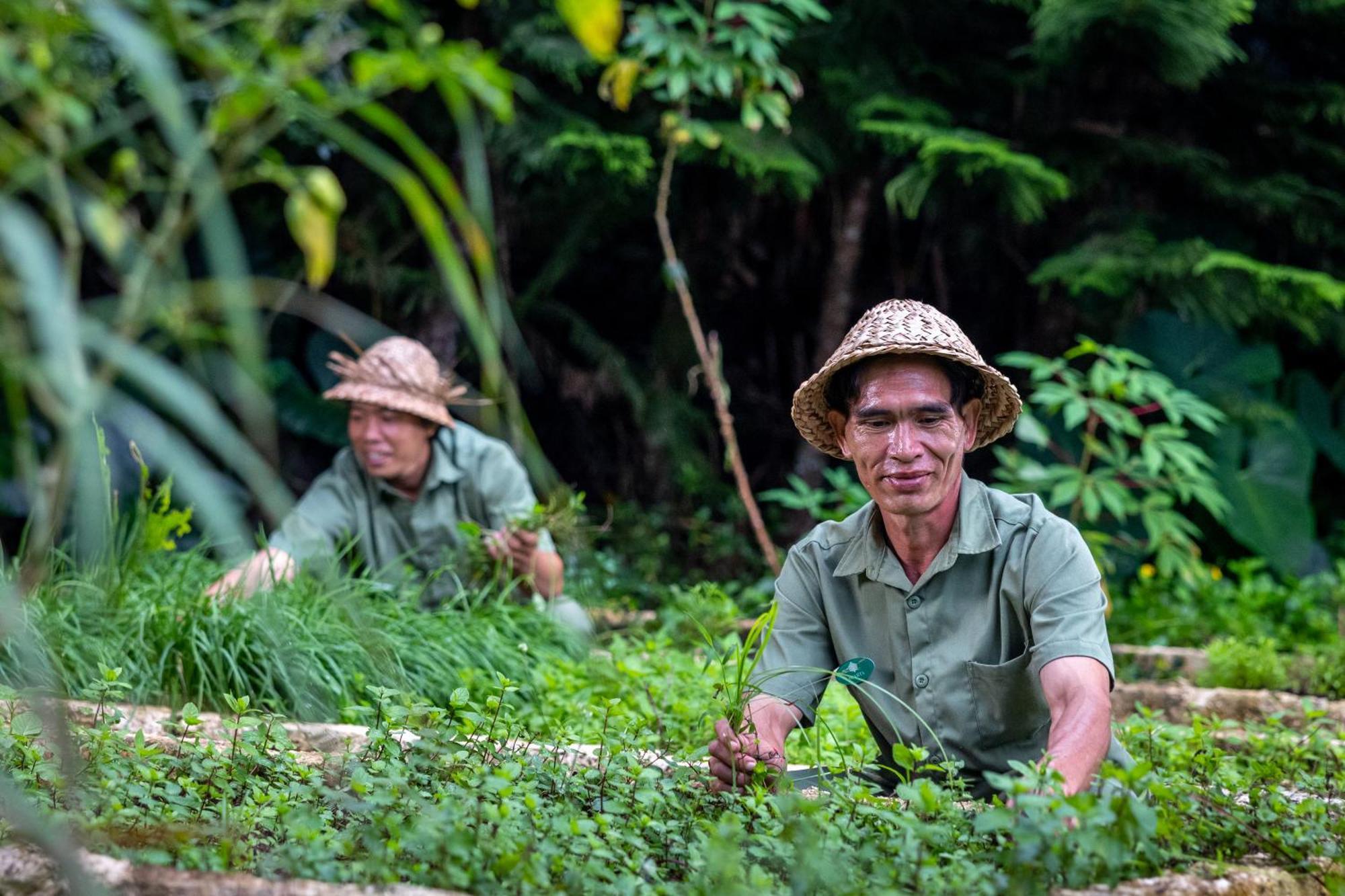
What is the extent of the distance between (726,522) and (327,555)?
3.32 metres

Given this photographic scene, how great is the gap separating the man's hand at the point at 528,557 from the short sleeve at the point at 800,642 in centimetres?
212

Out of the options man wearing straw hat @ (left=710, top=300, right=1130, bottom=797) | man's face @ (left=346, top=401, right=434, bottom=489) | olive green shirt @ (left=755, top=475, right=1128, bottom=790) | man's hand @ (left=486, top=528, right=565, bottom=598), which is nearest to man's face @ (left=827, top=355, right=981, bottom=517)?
man wearing straw hat @ (left=710, top=300, right=1130, bottom=797)

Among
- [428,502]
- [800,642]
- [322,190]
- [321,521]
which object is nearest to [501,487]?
[428,502]

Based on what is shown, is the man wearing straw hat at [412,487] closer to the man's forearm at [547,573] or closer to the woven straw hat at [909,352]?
the man's forearm at [547,573]

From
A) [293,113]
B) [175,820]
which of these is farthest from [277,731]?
[293,113]

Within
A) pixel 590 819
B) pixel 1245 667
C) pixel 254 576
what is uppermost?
pixel 590 819

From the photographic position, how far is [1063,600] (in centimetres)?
259

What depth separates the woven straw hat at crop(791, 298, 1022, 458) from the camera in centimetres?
273

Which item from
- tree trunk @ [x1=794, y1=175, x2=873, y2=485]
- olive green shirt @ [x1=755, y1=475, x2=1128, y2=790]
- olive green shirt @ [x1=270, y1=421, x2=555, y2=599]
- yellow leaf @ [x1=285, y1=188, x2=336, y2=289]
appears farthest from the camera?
tree trunk @ [x1=794, y1=175, x2=873, y2=485]

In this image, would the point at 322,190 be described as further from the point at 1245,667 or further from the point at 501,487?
the point at 1245,667

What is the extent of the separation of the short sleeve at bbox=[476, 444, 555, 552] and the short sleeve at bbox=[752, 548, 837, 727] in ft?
7.76

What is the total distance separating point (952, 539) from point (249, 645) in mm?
2006

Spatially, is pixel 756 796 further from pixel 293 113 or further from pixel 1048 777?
pixel 293 113

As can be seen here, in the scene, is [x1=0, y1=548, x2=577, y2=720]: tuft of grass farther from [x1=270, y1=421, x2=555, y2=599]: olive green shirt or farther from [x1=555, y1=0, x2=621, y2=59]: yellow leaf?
[x1=555, y1=0, x2=621, y2=59]: yellow leaf
